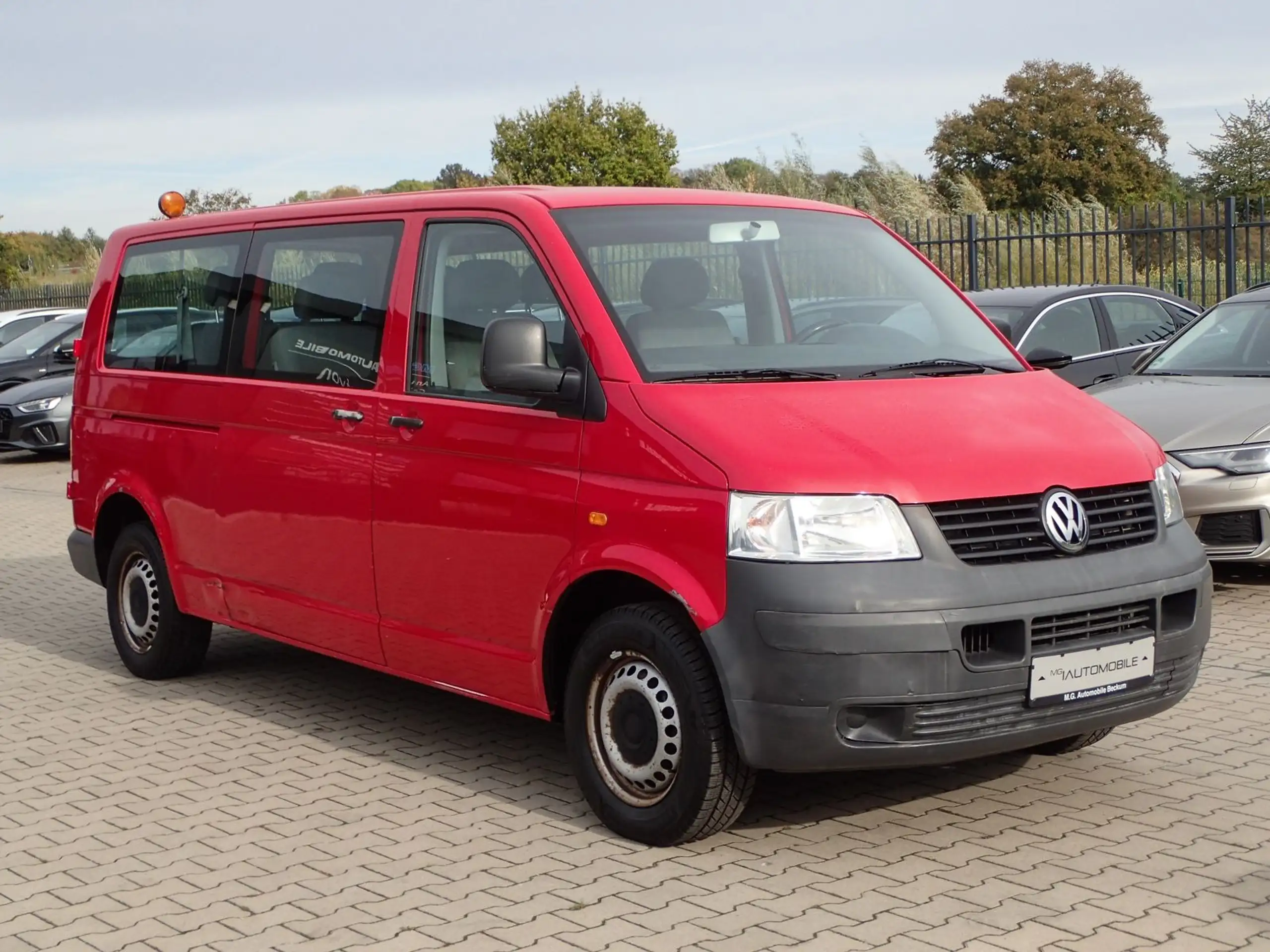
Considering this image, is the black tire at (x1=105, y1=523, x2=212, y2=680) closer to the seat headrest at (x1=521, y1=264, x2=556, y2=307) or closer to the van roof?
the van roof

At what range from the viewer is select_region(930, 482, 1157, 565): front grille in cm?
452

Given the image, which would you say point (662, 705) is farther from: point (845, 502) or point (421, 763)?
point (421, 763)

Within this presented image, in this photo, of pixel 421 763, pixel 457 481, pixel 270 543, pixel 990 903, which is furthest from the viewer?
pixel 270 543

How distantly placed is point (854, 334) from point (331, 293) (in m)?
2.06

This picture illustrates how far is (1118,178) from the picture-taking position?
6100 cm

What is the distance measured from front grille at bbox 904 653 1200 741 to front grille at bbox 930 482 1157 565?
0.39 meters

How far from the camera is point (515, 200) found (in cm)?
552

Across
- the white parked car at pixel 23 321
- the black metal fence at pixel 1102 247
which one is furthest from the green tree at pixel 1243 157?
the white parked car at pixel 23 321

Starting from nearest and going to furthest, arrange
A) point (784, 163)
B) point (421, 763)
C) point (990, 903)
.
→ point (990, 903) < point (421, 763) < point (784, 163)

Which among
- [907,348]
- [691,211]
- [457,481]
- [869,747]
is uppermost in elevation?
[691,211]

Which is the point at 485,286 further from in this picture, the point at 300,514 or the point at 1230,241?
the point at 1230,241

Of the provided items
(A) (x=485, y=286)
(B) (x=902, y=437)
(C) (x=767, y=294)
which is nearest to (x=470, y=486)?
(A) (x=485, y=286)

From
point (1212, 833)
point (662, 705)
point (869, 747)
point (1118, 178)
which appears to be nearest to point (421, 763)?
point (662, 705)

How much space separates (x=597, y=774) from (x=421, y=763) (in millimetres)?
1172
